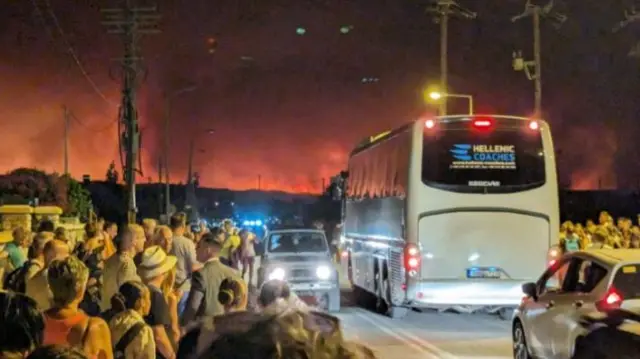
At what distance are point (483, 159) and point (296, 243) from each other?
5606mm

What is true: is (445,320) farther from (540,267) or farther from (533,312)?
(533,312)

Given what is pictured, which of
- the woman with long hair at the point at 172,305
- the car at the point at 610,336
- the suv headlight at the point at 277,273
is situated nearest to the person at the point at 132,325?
the woman with long hair at the point at 172,305

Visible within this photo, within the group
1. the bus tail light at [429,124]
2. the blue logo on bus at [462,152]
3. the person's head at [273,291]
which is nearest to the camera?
the person's head at [273,291]

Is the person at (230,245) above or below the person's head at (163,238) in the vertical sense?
below

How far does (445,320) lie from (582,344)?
9.42 m

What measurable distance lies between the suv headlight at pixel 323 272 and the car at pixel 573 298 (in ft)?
27.2

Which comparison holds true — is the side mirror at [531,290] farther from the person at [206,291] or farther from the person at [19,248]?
the person at [19,248]

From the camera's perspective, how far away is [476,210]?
16562 mm

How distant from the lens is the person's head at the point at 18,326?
3.75 meters

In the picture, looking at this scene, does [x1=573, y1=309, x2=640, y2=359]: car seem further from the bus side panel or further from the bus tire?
the bus tire

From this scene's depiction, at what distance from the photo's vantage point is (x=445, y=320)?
62.0ft

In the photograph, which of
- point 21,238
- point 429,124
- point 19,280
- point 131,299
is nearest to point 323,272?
point 429,124

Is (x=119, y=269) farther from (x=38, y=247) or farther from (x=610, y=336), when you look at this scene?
(x=610, y=336)

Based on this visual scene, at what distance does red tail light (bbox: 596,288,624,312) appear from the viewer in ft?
30.7
